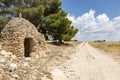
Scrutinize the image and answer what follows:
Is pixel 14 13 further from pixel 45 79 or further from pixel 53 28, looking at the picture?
pixel 45 79

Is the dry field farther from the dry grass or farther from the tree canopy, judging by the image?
the tree canopy

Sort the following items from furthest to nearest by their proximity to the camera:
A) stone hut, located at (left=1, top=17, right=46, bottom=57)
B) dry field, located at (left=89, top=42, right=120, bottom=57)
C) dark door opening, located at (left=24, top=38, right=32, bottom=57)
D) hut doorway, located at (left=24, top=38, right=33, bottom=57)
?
dry field, located at (left=89, top=42, right=120, bottom=57) → dark door opening, located at (left=24, top=38, right=32, bottom=57) → hut doorway, located at (left=24, top=38, right=33, bottom=57) → stone hut, located at (left=1, top=17, right=46, bottom=57)

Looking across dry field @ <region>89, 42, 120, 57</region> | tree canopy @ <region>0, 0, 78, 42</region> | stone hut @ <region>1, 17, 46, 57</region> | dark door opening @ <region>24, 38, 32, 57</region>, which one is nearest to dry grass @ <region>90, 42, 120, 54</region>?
dry field @ <region>89, 42, 120, 57</region>

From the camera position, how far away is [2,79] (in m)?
12.3

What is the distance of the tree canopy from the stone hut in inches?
625

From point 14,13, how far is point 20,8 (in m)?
1.35

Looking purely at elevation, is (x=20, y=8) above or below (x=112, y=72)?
above

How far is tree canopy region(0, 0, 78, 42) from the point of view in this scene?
40.8m

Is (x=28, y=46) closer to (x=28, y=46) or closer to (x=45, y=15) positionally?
(x=28, y=46)

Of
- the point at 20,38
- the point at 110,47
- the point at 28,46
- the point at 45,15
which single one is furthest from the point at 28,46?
the point at 110,47

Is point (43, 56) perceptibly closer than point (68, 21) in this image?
Yes

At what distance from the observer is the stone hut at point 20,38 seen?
22875 millimetres

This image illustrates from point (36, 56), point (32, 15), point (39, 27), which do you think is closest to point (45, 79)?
point (36, 56)

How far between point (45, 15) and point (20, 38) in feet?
76.8
